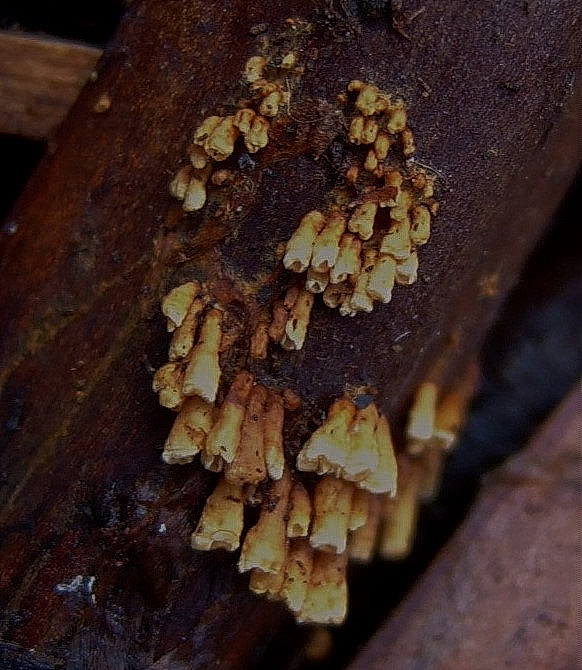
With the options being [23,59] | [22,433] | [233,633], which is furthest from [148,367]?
[23,59]

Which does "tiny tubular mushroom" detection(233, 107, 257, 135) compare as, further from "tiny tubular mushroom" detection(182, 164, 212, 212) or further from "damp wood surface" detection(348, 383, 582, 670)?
"damp wood surface" detection(348, 383, 582, 670)

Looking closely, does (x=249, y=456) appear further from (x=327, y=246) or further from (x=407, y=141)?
(x=407, y=141)

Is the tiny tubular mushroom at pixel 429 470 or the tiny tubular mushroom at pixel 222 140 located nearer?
the tiny tubular mushroom at pixel 222 140

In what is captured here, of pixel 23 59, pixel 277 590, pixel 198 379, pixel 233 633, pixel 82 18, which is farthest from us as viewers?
pixel 82 18

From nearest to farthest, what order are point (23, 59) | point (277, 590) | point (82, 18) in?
point (277, 590)
point (23, 59)
point (82, 18)

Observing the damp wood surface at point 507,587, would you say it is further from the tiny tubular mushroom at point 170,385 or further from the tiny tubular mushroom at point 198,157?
the tiny tubular mushroom at point 198,157

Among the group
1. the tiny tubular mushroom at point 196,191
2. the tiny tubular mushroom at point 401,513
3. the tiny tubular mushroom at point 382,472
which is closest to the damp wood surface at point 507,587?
the tiny tubular mushroom at point 401,513

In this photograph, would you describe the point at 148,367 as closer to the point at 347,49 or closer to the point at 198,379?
the point at 198,379
